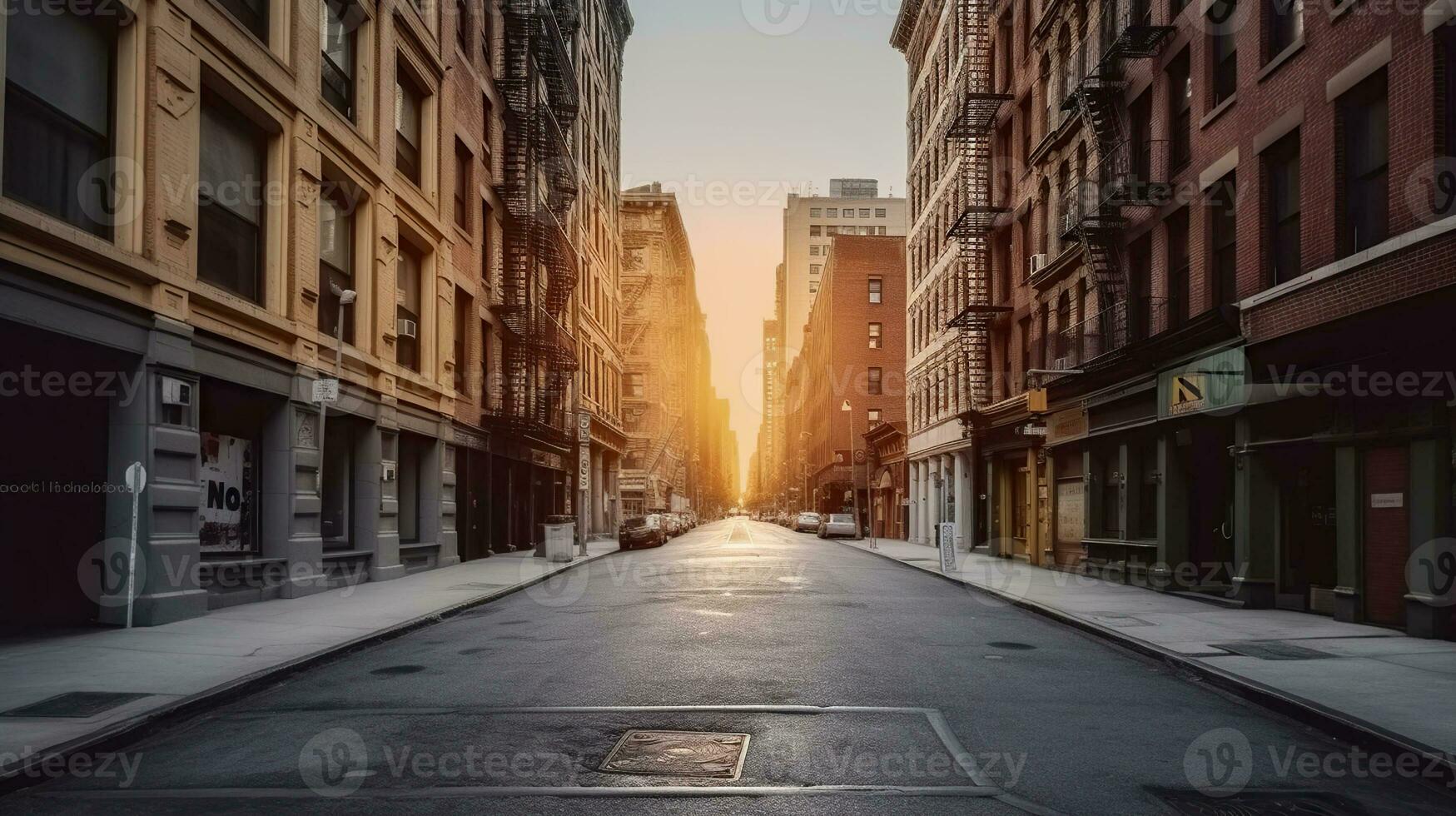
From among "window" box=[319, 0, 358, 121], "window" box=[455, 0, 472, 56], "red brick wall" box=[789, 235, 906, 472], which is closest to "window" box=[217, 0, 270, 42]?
"window" box=[319, 0, 358, 121]

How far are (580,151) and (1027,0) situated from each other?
76.2 ft

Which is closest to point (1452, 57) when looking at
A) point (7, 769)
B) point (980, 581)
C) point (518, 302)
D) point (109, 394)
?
point (980, 581)

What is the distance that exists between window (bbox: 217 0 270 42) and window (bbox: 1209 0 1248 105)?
55.7 ft

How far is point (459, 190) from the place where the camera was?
99.4ft

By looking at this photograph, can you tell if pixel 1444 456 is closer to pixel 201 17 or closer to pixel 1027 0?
pixel 201 17

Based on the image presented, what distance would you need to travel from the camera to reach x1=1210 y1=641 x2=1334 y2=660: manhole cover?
11.3m

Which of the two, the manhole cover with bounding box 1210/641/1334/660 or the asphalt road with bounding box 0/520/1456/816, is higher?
the asphalt road with bounding box 0/520/1456/816

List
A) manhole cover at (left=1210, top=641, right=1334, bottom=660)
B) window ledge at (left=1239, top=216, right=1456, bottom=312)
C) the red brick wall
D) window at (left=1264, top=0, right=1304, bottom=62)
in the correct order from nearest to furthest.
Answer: manhole cover at (left=1210, top=641, right=1334, bottom=660), window ledge at (left=1239, top=216, right=1456, bottom=312), window at (left=1264, top=0, right=1304, bottom=62), the red brick wall

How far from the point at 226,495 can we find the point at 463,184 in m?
16.0

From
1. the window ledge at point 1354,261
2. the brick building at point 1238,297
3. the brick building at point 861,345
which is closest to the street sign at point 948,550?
the brick building at point 1238,297

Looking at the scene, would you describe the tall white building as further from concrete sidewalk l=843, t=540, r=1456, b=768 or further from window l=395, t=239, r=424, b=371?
concrete sidewalk l=843, t=540, r=1456, b=768

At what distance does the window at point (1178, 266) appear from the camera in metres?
20.9

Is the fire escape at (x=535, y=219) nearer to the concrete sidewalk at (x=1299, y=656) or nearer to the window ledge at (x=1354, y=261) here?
the concrete sidewalk at (x=1299, y=656)

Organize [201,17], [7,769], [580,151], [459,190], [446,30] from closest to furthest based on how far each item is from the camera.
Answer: [7,769]
[201,17]
[446,30]
[459,190]
[580,151]
